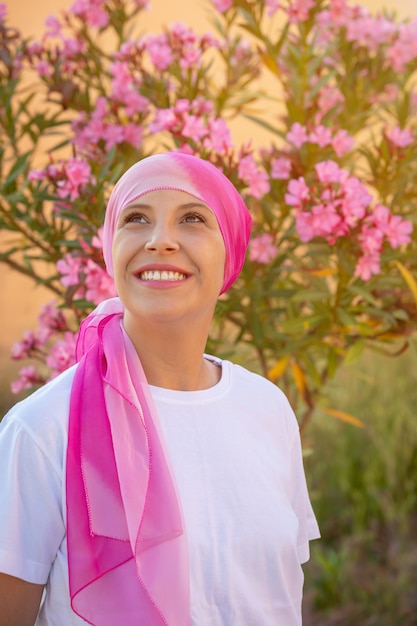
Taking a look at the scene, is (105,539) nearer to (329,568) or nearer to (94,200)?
(94,200)

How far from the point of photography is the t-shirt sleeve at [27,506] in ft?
3.61

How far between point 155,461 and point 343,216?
3.38 ft

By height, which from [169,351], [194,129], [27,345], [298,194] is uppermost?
[194,129]

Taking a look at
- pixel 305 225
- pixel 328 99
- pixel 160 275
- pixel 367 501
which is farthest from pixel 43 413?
pixel 367 501

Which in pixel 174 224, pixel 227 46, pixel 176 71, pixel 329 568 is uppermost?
pixel 227 46

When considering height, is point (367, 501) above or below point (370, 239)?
below

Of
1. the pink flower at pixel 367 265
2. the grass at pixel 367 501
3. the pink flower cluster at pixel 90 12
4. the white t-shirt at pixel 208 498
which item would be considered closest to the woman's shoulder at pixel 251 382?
the white t-shirt at pixel 208 498

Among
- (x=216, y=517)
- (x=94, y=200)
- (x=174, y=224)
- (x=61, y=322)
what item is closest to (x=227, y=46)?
(x=94, y=200)

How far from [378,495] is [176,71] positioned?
2.21 metres

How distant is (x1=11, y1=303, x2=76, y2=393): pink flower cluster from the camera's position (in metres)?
2.00

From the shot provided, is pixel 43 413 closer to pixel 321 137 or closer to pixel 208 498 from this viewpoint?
pixel 208 498

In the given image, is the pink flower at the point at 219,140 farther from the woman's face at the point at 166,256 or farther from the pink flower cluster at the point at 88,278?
the woman's face at the point at 166,256

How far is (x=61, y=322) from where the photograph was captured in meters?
2.09

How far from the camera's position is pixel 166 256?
1.20 meters
